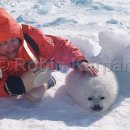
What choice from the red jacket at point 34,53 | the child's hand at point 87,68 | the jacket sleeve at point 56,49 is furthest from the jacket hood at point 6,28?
the child's hand at point 87,68

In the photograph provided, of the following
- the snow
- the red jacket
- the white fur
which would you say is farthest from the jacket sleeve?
the snow

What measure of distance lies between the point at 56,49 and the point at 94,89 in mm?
485

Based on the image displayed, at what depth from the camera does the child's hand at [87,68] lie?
263 centimetres

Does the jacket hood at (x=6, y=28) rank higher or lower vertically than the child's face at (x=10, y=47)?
higher

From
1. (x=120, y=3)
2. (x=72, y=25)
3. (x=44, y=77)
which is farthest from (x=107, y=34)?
(x=120, y=3)

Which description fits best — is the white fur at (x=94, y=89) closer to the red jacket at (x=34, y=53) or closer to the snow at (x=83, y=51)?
the snow at (x=83, y=51)

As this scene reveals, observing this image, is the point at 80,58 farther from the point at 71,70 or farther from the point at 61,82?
the point at 61,82

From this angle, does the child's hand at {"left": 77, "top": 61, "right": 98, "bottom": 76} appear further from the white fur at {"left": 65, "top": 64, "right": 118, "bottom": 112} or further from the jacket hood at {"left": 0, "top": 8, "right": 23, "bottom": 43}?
the jacket hood at {"left": 0, "top": 8, "right": 23, "bottom": 43}

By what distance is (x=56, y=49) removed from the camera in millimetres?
2818

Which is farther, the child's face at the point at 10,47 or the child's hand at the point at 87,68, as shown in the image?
the child's hand at the point at 87,68

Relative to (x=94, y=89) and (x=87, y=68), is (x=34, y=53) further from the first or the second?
(x=94, y=89)

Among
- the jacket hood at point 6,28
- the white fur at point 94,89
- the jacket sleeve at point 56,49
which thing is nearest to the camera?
the jacket hood at point 6,28

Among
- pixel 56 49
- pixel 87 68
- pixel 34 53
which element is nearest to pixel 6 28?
pixel 34 53

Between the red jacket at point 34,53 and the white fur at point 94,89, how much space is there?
0.53ft
